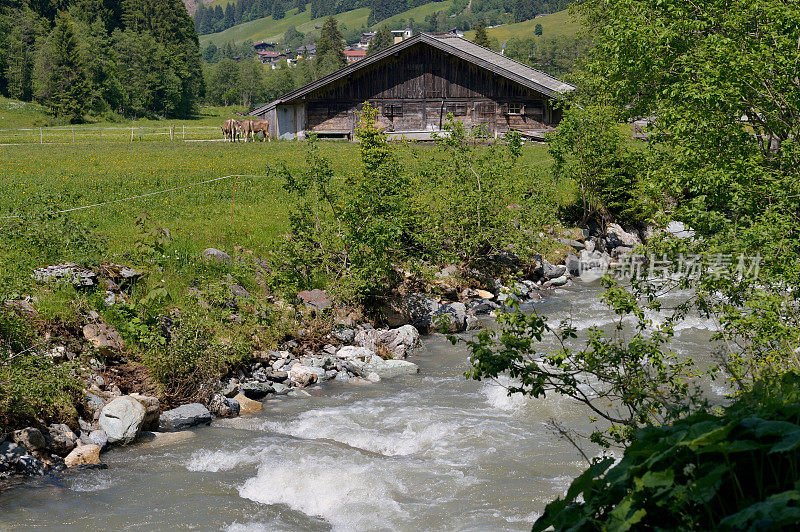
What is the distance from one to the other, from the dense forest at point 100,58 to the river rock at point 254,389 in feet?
231

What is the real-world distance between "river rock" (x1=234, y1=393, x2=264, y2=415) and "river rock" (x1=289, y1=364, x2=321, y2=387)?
1113 millimetres

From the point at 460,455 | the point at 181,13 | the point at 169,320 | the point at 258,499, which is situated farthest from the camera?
the point at 181,13

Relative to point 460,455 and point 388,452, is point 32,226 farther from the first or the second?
point 460,455

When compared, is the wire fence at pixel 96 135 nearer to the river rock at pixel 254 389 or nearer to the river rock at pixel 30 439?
the river rock at pixel 254 389

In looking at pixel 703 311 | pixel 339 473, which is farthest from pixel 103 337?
pixel 703 311

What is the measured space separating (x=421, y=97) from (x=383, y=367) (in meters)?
30.5

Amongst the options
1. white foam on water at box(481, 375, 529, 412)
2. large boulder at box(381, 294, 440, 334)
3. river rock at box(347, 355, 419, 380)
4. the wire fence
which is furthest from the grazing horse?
white foam on water at box(481, 375, 529, 412)

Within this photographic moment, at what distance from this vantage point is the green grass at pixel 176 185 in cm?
1877

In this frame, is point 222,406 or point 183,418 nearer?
point 183,418

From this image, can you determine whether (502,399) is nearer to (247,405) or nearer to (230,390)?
(247,405)

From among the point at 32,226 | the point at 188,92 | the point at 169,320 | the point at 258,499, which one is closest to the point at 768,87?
the point at 258,499

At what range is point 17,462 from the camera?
9.80 m

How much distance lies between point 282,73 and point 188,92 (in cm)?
4420

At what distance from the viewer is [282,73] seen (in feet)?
449
